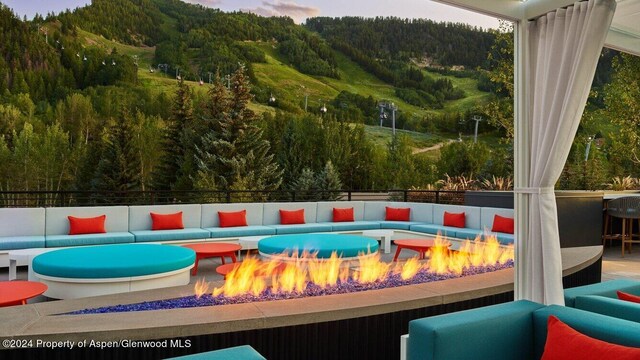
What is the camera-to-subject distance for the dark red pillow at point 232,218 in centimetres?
676

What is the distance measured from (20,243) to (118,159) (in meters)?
13.2

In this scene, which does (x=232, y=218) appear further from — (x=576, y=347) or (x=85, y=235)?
(x=576, y=347)

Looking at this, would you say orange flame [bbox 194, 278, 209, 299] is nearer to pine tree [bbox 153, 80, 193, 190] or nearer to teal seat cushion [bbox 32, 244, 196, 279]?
teal seat cushion [bbox 32, 244, 196, 279]

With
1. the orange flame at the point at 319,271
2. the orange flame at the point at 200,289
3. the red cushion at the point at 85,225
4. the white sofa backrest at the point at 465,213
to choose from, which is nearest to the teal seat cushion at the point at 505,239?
the white sofa backrest at the point at 465,213

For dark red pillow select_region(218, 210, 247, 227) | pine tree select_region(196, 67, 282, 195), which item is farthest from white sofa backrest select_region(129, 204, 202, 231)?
pine tree select_region(196, 67, 282, 195)

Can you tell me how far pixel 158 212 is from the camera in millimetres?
6465

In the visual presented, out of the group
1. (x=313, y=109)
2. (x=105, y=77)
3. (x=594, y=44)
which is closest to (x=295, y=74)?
(x=313, y=109)

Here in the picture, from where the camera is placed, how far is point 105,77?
69.4 ft

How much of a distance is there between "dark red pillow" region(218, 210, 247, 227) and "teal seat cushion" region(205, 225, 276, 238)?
0.36 ft

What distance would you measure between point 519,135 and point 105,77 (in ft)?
71.0

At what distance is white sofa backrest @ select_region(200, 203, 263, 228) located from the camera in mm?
6836

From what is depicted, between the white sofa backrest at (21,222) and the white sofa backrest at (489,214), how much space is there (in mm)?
5733

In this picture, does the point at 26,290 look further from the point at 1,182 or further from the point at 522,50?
the point at 1,182

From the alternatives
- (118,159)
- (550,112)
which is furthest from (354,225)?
(118,159)
